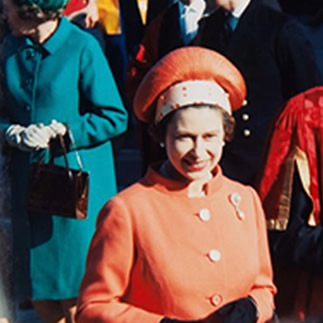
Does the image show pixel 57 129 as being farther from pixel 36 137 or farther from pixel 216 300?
pixel 216 300

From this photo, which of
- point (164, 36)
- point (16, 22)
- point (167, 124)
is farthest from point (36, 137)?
point (167, 124)

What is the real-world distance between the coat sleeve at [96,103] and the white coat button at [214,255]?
1.53 metres

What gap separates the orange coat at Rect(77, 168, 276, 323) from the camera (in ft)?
10.5

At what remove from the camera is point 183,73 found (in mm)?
3293

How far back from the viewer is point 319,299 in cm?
398

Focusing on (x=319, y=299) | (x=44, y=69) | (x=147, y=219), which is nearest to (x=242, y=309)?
(x=147, y=219)

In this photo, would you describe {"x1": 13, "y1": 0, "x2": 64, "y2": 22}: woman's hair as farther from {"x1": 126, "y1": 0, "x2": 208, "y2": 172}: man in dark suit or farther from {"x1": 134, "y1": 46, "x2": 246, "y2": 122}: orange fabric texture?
{"x1": 134, "y1": 46, "x2": 246, "y2": 122}: orange fabric texture

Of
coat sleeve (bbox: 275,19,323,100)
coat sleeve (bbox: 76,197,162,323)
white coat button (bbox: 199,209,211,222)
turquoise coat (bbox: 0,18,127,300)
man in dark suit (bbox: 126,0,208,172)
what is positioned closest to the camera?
coat sleeve (bbox: 76,197,162,323)

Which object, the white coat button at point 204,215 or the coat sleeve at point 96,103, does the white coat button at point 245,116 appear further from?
the white coat button at point 204,215

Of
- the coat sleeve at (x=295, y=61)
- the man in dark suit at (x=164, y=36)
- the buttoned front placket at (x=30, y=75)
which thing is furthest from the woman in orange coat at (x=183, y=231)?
the man in dark suit at (x=164, y=36)

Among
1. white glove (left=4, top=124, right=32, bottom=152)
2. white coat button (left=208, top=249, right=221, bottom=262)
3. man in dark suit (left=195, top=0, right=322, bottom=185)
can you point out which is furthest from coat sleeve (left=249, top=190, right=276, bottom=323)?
white glove (left=4, top=124, right=32, bottom=152)

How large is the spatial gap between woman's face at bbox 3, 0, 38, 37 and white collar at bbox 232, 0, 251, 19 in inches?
29.2

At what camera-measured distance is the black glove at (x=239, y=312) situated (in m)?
3.20

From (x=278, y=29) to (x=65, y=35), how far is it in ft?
2.62
